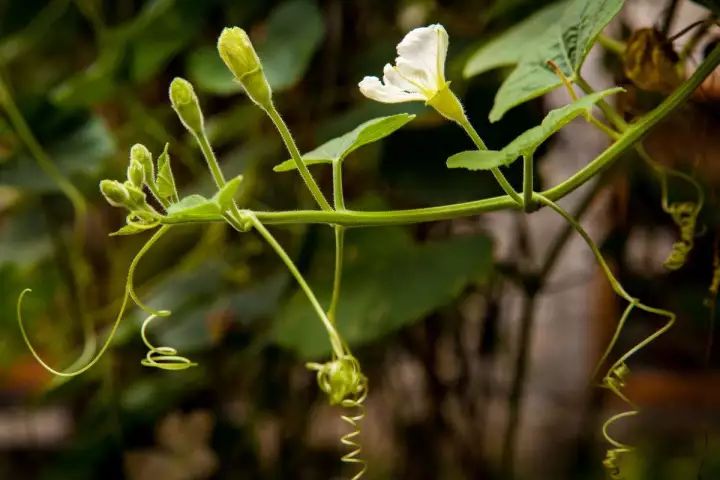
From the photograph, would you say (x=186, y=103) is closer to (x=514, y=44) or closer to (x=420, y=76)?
(x=420, y=76)

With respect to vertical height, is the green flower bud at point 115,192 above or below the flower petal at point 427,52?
below

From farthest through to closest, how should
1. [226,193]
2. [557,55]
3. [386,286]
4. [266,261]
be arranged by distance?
[266,261], [386,286], [557,55], [226,193]

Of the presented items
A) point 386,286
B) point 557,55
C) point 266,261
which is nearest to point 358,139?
point 557,55

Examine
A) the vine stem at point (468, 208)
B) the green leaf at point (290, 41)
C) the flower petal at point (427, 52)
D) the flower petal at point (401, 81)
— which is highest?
the green leaf at point (290, 41)

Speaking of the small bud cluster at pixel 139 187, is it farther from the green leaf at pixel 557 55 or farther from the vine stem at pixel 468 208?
the green leaf at pixel 557 55

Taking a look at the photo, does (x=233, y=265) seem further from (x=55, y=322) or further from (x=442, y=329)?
(x=55, y=322)

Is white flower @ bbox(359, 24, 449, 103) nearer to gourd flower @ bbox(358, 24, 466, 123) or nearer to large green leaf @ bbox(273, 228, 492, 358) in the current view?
gourd flower @ bbox(358, 24, 466, 123)

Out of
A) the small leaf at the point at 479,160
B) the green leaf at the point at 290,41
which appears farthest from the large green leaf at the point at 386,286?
the small leaf at the point at 479,160

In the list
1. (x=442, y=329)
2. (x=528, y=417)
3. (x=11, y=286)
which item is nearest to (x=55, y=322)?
(x=11, y=286)
